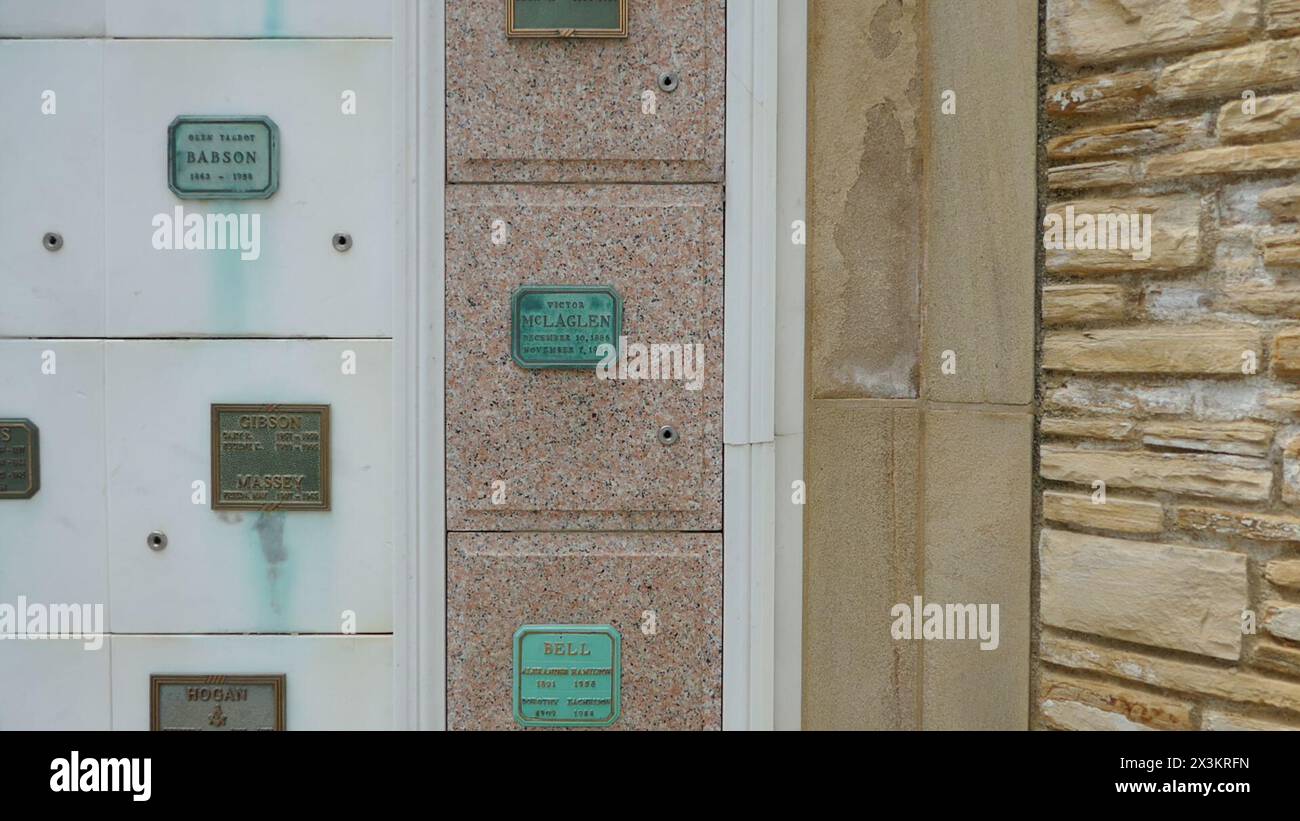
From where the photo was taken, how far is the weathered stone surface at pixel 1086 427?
2428mm

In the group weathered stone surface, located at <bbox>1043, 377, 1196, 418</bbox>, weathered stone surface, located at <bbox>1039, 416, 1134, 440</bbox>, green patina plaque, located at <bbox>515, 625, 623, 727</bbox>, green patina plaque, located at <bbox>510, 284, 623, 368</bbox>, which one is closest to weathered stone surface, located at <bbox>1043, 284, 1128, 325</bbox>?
weathered stone surface, located at <bbox>1043, 377, 1196, 418</bbox>

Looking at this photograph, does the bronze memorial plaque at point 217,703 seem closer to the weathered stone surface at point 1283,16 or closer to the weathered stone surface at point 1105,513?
the weathered stone surface at point 1105,513

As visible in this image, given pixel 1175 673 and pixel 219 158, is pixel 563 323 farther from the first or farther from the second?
pixel 1175 673

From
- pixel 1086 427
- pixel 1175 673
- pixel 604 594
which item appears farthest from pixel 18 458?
pixel 1175 673

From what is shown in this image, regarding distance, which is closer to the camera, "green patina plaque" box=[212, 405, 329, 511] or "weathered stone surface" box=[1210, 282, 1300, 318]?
"weathered stone surface" box=[1210, 282, 1300, 318]

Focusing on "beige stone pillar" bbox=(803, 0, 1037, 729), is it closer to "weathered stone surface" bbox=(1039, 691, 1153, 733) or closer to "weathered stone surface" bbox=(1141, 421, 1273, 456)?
"weathered stone surface" bbox=(1039, 691, 1153, 733)

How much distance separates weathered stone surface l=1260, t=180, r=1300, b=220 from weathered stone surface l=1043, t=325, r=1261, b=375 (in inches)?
11.4

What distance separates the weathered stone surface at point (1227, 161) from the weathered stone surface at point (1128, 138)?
1.5 inches

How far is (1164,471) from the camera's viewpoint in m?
2.37

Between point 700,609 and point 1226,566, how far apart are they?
1359mm

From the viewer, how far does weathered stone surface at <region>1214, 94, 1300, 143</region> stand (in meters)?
2.20

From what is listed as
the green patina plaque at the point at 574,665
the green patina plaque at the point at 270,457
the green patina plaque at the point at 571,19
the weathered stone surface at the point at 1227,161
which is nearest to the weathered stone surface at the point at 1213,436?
the weathered stone surface at the point at 1227,161

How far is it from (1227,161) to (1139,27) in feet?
1.43

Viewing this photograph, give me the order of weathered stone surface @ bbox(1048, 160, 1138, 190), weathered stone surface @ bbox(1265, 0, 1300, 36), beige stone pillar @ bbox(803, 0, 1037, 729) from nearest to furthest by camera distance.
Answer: weathered stone surface @ bbox(1265, 0, 1300, 36)
weathered stone surface @ bbox(1048, 160, 1138, 190)
beige stone pillar @ bbox(803, 0, 1037, 729)
